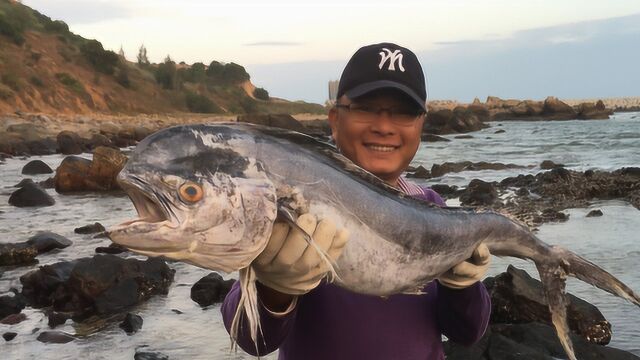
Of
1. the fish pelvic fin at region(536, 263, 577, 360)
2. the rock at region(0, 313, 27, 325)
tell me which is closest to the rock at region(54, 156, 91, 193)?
the rock at region(0, 313, 27, 325)

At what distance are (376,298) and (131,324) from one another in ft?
13.7

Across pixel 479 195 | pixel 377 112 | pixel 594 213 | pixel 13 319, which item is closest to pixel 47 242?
pixel 13 319

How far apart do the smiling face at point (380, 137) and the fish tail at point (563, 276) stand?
0.94 m

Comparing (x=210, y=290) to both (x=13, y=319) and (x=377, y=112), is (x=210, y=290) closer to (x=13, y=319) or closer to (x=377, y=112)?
(x=13, y=319)

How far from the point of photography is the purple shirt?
302 centimetres

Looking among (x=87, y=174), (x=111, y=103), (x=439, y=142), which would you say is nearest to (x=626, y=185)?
(x=87, y=174)

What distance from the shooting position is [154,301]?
7520 millimetres

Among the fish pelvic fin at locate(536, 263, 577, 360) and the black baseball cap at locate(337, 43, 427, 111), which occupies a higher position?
the black baseball cap at locate(337, 43, 427, 111)

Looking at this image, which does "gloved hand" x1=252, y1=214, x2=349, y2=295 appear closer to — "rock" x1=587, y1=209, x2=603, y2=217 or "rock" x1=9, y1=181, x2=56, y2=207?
"rock" x1=587, y1=209, x2=603, y2=217

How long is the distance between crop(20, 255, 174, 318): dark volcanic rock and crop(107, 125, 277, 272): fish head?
17.2 feet

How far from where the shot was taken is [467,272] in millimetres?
3096

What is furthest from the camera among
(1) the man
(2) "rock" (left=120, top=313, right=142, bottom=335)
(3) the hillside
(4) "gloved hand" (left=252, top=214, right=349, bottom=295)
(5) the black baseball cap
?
(3) the hillside

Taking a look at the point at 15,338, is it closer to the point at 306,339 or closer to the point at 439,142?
the point at 306,339

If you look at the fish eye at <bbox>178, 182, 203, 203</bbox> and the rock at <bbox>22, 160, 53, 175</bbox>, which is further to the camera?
the rock at <bbox>22, 160, 53, 175</bbox>
